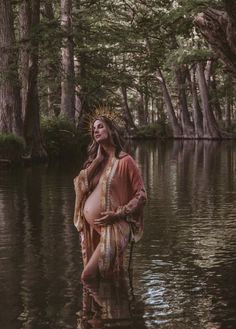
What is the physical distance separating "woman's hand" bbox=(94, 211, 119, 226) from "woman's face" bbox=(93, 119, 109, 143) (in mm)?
785

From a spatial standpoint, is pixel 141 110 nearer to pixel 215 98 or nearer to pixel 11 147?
pixel 215 98

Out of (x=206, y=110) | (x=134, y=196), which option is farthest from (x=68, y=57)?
(x=134, y=196)

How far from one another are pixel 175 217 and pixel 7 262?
4.68m

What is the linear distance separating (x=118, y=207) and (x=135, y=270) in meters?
1.53

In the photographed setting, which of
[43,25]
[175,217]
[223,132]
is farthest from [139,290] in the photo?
[223,132]

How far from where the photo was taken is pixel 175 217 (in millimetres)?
12797

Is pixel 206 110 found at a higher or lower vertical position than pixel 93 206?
higher

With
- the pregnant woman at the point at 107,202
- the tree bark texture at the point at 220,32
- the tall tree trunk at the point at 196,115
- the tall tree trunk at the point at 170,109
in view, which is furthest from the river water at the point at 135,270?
the tall tree trunk at the point at 170,109

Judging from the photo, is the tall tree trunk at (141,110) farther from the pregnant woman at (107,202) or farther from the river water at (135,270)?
the pregnant woman at (107,202)

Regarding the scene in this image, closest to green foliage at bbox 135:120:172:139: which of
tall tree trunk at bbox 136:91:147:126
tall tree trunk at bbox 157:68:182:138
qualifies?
tall tree trunk at bbox 157:68:182:138

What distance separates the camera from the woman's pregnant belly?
714cm

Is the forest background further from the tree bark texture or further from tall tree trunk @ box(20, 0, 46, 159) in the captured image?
the tree bark texture

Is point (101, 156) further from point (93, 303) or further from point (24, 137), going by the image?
point (24, 137)

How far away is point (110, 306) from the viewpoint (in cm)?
673
